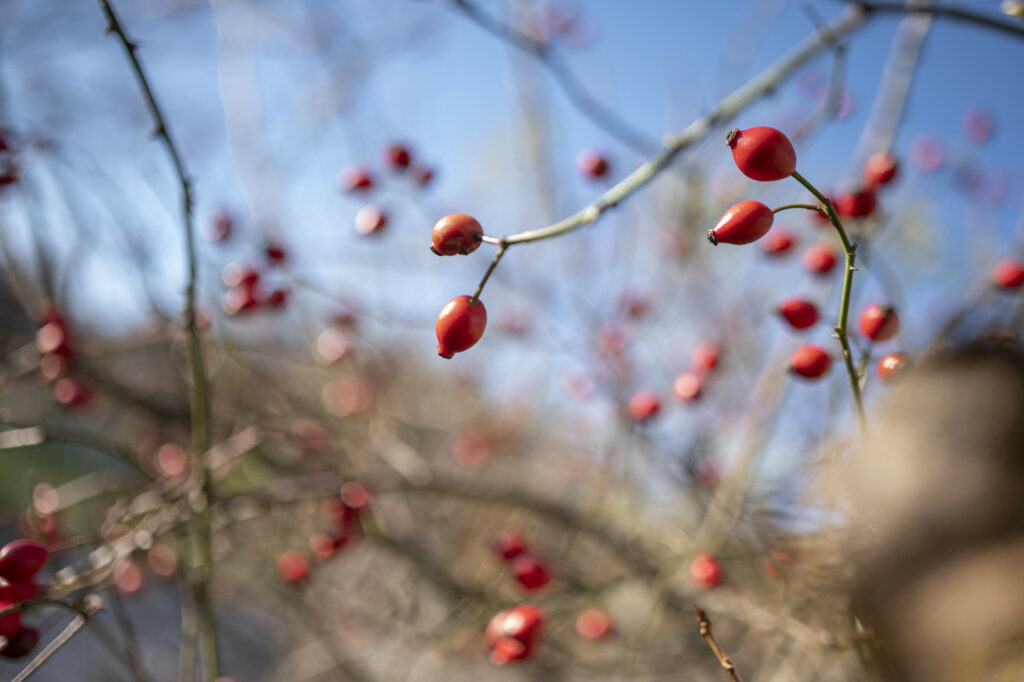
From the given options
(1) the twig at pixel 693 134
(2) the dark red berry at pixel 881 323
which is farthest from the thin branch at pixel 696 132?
(2) the dark red berry at pixel 881 323

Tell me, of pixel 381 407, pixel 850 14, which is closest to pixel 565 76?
pixel 850 14

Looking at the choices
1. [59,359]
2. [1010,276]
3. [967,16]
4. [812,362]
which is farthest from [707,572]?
[59,359]

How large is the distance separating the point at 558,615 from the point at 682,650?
3.34 ft

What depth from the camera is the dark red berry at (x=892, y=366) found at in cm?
91

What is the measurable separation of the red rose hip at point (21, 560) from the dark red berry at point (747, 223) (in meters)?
1.20

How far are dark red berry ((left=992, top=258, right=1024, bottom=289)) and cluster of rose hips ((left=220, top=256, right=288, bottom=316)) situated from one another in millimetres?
1936

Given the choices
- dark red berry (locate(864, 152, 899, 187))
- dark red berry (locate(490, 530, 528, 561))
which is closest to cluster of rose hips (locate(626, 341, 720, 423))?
dark red berry (locate(490, 530, 528, 561))

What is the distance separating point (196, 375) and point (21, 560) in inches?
18.2

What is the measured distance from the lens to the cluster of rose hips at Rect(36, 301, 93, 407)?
1.97m

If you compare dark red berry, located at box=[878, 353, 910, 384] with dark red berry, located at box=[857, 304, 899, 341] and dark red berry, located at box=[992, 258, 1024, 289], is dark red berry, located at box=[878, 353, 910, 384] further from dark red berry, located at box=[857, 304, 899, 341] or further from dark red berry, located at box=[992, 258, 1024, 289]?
dark red berry, located at box=[992, 258, 1024, 289]

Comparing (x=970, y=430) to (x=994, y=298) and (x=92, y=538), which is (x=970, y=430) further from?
(x=92, y=538)

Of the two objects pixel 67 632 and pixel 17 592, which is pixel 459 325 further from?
pixel 17 592

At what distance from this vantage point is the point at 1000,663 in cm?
61

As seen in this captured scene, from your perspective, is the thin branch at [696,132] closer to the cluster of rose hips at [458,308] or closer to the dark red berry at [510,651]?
the cluster of rose hips at [458,308]
